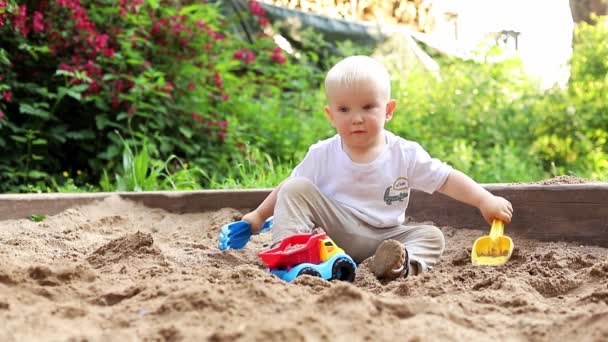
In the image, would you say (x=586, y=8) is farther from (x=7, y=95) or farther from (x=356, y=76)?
(x=356, y=76)

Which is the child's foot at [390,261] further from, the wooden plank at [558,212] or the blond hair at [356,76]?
the wooden plank at [558,212]

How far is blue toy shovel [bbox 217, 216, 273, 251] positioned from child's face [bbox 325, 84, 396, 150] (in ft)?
1.61

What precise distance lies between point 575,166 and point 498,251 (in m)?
3.95

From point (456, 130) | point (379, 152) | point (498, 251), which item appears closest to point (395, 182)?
point (379, 152)

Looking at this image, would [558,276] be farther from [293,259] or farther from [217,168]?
[217,168]

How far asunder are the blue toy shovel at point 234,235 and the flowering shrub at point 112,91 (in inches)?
93.0

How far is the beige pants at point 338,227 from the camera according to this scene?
2.43m

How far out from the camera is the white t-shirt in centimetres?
251

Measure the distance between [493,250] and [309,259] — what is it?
62 cm

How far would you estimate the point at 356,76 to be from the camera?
240 cm

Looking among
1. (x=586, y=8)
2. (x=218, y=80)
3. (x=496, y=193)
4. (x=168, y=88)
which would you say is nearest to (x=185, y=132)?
(x=168, y=88)

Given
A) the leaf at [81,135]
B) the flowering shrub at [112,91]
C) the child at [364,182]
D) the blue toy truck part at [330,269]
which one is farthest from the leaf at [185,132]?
the blue toy truck part at [330,269]

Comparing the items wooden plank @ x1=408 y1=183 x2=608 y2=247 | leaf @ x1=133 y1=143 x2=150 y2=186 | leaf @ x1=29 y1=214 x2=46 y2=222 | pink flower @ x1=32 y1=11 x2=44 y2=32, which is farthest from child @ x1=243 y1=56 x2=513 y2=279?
pink flower @ x1=32 y1=11 x2=44 y2=32

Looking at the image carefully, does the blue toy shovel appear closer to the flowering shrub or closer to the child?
the child
